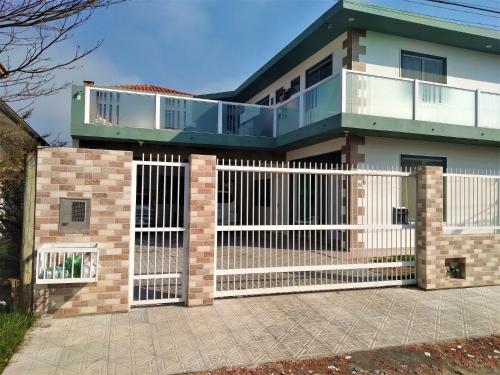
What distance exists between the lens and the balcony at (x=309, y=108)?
9570mm

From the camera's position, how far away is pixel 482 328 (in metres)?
4.85

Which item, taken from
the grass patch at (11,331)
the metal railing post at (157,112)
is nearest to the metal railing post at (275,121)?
the metal railing post at (157,112)

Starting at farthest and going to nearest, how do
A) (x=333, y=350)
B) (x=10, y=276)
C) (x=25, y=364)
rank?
(x=10, y=276)
(x=333, y=350)
(x=25, y=364)

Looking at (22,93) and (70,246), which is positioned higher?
(22,93)

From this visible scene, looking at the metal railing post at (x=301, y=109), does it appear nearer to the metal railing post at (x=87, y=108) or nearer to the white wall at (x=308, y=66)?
the white wall at (x=308, y=66)

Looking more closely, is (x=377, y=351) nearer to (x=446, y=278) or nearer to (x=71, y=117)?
(x=446, y=278)

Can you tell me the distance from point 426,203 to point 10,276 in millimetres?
6698

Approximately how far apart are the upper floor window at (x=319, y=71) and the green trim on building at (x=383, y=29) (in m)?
0.47

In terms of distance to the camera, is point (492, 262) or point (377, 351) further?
point (492, 262)

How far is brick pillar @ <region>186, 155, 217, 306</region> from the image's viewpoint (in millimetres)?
5297

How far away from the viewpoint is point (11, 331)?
4.09m

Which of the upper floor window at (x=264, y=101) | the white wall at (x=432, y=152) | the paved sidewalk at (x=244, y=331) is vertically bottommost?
the paved sidewalk at (x=244, y=331)

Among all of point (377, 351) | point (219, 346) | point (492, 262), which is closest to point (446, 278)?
point (492, 262)

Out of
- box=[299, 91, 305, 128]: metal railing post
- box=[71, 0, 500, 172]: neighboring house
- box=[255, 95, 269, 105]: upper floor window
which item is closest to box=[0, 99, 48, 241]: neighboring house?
box=[71, 0, 500, 172]: neighboring house
